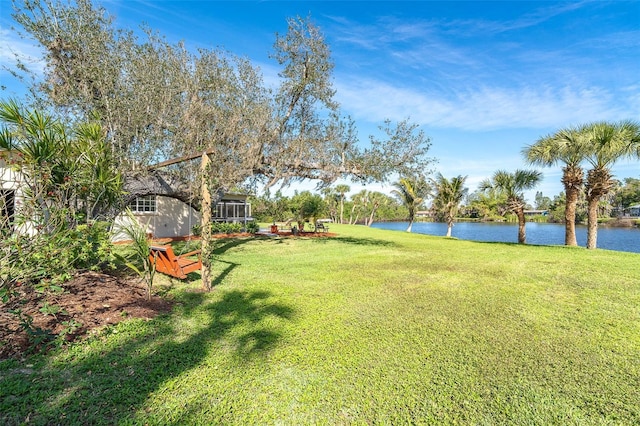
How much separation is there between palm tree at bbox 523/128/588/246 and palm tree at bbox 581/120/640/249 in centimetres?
36

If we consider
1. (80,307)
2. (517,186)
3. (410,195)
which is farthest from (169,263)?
(410,195)

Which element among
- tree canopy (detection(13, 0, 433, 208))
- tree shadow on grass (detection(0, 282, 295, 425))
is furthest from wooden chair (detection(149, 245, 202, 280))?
tree canopy (detection(13, 0, 433, 208))

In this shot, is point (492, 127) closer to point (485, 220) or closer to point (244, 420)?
point (244, 420)

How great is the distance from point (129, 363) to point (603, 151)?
16.6m

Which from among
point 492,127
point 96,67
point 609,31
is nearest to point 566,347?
point 96,67

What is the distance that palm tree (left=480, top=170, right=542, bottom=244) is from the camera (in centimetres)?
1584

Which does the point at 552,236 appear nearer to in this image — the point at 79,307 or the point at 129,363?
the point at 129,363

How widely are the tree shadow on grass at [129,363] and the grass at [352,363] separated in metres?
0.02

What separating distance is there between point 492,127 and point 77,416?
25666 mm

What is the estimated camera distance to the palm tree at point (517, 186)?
1584cm

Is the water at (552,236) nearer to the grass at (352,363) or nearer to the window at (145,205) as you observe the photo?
the grass at (352,363)

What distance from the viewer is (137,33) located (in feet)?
27.0

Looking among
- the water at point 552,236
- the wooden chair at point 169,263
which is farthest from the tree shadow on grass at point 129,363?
the water at point 552,236

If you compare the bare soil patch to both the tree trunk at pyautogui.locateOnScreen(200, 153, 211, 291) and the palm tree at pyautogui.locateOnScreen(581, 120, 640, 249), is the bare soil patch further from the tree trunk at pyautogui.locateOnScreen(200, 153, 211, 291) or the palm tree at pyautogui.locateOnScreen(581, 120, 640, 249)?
the palm tree at pyautogui.locateOnScreen(581, 120, 640, 249)
